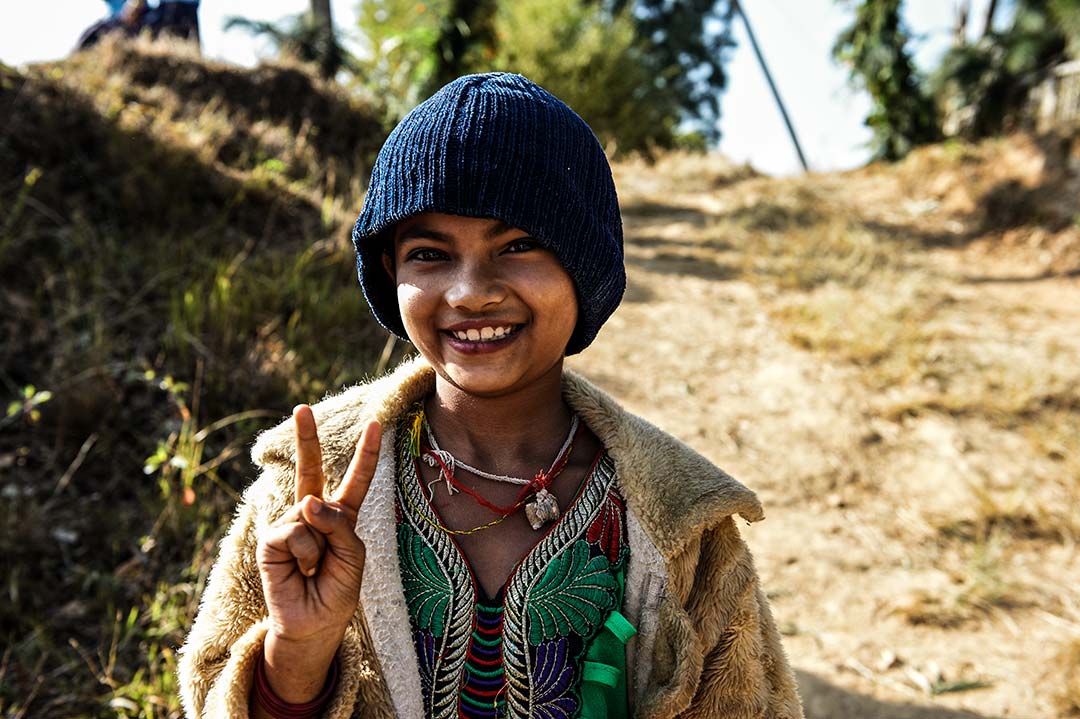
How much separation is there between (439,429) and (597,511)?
0.37 meters

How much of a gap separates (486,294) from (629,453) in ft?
1.49

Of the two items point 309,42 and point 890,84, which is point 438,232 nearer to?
point 309,42

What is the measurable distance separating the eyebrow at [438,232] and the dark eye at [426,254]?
0.03m

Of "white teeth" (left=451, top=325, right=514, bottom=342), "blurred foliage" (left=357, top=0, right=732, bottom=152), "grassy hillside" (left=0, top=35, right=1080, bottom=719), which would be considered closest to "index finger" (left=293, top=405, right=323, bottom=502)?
"white teeth" (left=451, top=325, right=514, bottom=342)

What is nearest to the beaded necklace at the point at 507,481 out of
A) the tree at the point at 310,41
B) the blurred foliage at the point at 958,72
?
the tree at the point at 310,41

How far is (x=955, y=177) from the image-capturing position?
31.8 feet

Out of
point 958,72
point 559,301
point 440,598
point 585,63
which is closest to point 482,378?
point 559,301

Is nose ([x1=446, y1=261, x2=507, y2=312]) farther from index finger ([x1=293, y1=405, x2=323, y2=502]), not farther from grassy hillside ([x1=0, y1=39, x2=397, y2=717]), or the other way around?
grassy hillside ([x1=0, y1=39, x2=397, y2=717])

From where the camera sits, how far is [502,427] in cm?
166

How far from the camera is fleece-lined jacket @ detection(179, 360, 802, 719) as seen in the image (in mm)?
1420

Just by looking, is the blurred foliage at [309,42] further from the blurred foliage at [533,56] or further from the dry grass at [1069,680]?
the dry grass at [1069,680]

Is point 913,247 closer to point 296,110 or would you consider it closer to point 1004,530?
point 1004,530

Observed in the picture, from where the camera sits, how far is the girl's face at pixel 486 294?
145 centimetres

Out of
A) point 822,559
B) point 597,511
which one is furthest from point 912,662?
point 597,511
